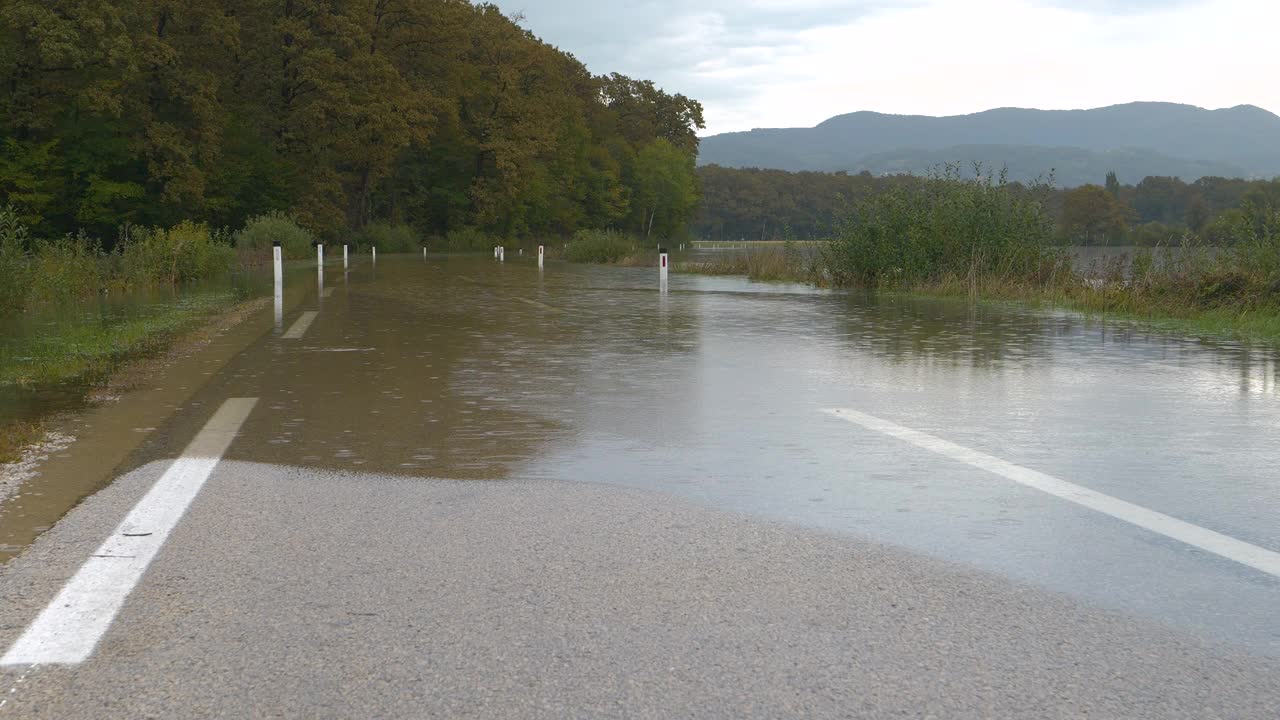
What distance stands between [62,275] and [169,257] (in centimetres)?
955

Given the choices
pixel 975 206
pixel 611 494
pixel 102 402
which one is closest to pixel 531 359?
pixel 102 402

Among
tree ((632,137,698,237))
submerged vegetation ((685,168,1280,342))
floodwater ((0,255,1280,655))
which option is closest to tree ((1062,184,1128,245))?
submerged vegetation ((685,168,1280,342))

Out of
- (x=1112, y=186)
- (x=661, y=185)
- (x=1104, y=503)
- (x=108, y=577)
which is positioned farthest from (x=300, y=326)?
(x=661, y=185)

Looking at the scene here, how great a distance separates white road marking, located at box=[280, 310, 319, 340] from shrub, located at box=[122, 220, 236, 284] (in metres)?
10.6

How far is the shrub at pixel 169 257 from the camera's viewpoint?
30.8 metres

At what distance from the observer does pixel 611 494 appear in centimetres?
686

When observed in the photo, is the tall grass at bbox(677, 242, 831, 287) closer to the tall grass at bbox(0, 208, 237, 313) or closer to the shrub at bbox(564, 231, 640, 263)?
the tall grass at bbox(0, 208, 237, 313)

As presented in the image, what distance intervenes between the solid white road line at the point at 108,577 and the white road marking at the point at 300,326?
29.9ft

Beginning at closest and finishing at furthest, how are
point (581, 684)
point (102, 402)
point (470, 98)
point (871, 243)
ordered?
point (581, 684)
point (102, 402)
point (871, 243)
point (470, 98)

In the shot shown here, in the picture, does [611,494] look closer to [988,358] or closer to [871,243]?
[988,358]

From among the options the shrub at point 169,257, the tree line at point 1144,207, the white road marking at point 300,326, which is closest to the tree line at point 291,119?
the shrub at point 169,257

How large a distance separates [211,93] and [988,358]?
62362 millimetres

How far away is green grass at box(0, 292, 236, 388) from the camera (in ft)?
39.5

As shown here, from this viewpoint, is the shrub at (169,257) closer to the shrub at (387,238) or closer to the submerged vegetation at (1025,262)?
the submerged vegetation at (1025,262)
